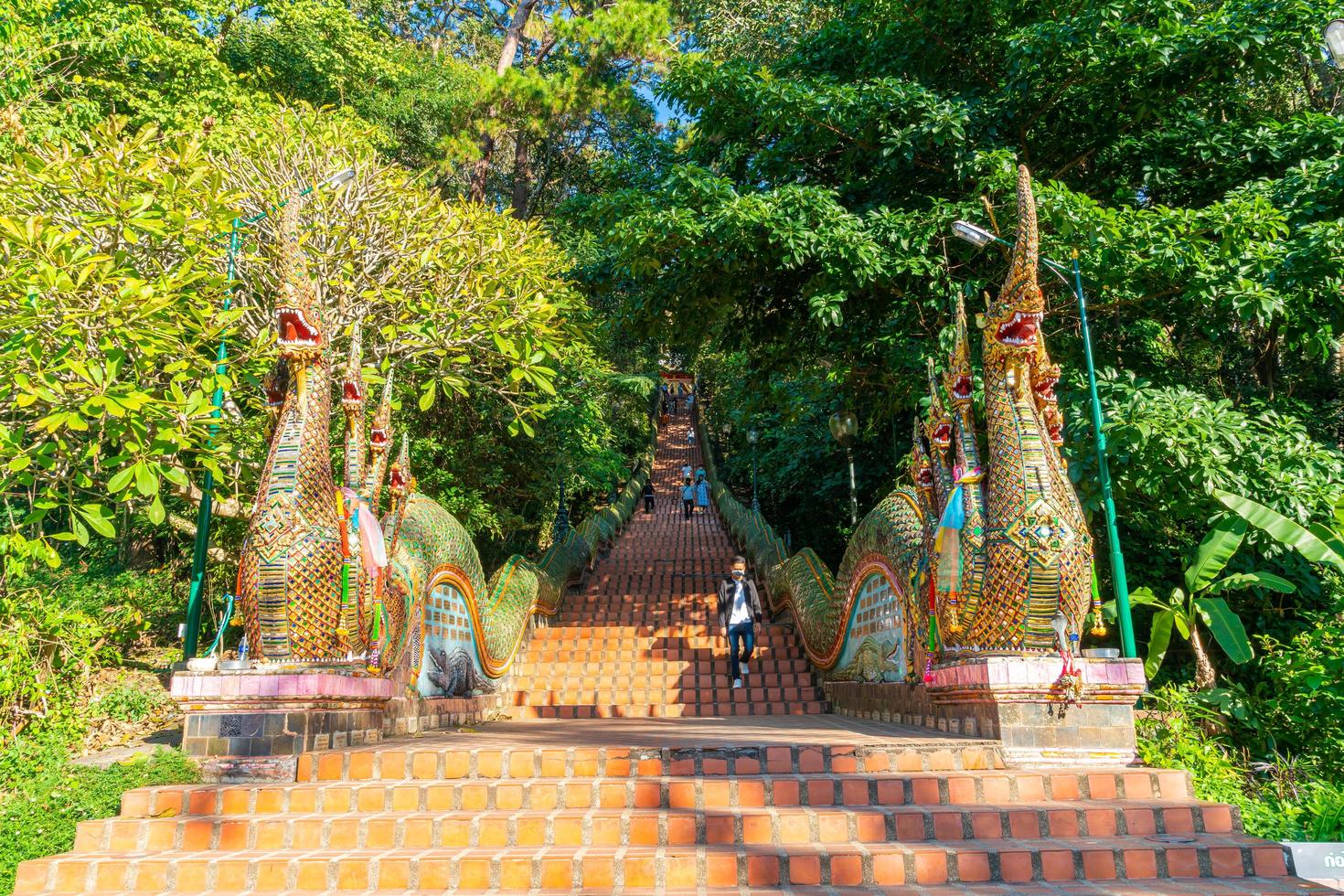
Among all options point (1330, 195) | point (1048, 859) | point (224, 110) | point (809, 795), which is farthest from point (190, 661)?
point (1330, 195)

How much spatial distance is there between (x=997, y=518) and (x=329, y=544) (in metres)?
4.75

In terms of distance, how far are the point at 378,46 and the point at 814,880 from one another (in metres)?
16.8

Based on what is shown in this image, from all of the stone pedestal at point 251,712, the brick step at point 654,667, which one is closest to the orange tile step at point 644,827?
the stone pedestal at point 251,712

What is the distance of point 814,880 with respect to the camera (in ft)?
14.3

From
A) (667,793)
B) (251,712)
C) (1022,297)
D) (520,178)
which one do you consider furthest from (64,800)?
(520,178)

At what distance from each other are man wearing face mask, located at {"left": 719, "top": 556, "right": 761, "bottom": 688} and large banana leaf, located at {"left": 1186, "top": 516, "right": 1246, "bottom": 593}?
431 cm

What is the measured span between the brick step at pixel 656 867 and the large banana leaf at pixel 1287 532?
3.16 m

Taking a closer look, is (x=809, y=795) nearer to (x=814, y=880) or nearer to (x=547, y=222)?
(x=814, y=880)

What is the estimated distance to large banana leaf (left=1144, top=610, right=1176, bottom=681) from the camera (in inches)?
319

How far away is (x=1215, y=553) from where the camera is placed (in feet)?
25.0

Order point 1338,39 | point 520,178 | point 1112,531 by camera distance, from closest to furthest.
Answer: point 1338,39 < point 1112,531 < point 520,178

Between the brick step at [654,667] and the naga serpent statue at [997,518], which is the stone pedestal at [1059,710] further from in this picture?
the brick step at [654,667]

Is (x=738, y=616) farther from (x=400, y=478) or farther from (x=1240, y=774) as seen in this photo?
(x=1240, y=774)

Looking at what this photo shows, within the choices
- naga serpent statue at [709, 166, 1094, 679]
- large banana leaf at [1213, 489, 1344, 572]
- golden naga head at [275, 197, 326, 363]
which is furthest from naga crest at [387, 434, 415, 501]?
large banana leaf at [1213, 489, 1344, 572]
